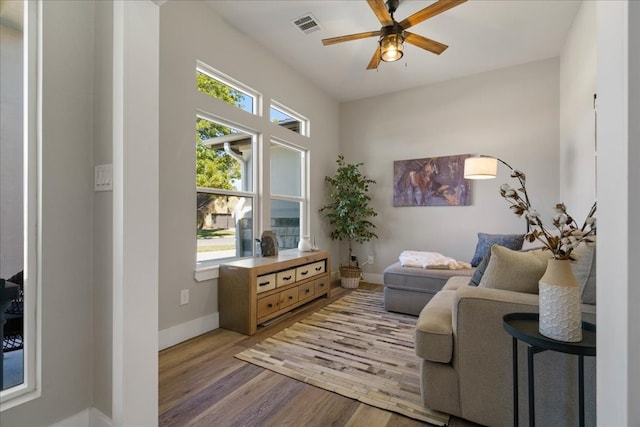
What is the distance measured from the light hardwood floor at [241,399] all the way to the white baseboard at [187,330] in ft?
0.36

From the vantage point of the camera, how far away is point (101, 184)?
138 centimetres

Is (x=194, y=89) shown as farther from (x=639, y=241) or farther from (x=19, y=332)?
(x=639, y=241)

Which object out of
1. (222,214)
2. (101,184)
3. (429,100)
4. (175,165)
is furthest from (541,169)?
(101,184)

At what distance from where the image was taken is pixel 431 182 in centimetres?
429

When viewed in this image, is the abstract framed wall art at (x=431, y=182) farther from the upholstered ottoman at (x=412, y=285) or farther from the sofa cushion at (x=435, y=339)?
the sofa cushion at (x=435, y=339)

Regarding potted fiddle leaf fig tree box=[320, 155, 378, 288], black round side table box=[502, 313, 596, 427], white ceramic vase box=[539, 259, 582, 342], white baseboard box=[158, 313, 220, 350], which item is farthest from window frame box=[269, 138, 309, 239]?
white ceramic vase box=[539, 259, 582, 342]

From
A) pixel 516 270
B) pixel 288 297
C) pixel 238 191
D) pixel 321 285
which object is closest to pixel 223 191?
pixel 238 191

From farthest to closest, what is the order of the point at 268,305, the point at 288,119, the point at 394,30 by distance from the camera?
1. the point at 288,119
2. the point at 268,305
3. the point at 394,30

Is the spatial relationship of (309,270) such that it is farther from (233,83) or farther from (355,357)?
(233,83)

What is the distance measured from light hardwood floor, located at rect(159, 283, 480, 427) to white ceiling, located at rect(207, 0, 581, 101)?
10.3 ft

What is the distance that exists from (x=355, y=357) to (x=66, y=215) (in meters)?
2.02

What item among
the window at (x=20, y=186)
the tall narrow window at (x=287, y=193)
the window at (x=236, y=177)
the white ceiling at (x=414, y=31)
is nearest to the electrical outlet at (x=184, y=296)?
the window at (x=236, y=177)

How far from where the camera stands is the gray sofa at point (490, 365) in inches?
49.4

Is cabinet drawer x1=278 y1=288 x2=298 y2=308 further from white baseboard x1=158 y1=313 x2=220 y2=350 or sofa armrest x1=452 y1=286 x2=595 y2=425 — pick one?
sofa armrest x1=452 y1=286 x2=595 y2=425
